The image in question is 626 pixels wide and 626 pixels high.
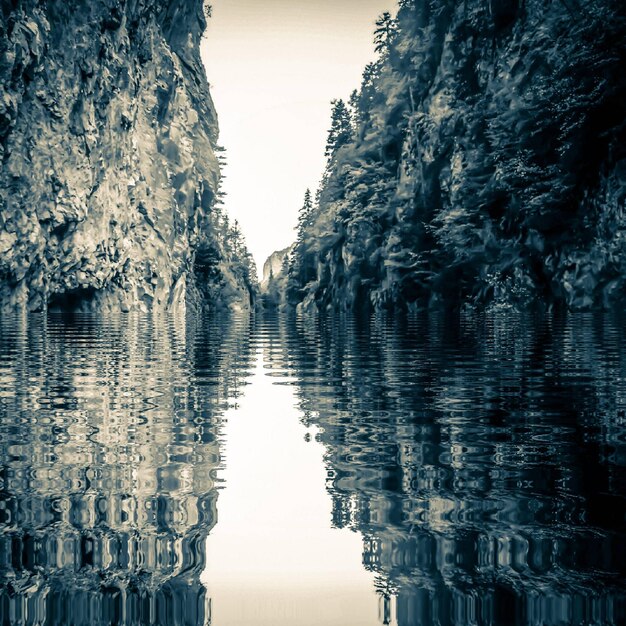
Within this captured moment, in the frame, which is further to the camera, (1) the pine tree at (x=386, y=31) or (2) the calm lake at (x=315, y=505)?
(1) the pine tree at (x=386, y=31)

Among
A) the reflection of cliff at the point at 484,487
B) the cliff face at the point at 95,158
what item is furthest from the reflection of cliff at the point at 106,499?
the cliff face at the point at 95,158

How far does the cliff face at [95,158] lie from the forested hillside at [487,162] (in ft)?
51.8

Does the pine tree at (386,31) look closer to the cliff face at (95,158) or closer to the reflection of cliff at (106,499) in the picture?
the cliff face at (95,158)

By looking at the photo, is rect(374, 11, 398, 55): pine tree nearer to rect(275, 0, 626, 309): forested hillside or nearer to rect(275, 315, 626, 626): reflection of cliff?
rect(275, 0, 626, 309): forested hillside

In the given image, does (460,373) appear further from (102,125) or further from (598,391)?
(102,125)

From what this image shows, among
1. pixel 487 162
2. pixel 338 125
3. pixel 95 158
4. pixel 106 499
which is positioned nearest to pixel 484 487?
pixel 106 499

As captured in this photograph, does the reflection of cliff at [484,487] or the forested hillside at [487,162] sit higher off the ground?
the forested hillside at [487,162]

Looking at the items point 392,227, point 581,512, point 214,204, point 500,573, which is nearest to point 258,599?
point 500,573

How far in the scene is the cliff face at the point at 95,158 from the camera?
37.3 meters

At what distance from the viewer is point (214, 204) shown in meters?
84.8

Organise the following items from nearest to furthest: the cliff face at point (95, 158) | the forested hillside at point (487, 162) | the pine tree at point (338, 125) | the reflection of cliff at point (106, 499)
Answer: the reflection of cliff at point (106, 499), the forested hillside at point (487, 162), the cliff face at point (95, 158), the pine tree at point (338, 125)

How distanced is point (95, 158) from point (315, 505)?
157 feet

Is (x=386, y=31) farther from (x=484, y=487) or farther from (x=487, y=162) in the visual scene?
(x=484, y=487)

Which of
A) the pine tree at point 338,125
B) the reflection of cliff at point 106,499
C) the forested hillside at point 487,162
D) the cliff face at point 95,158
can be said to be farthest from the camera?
the pine tree at point 338,125
